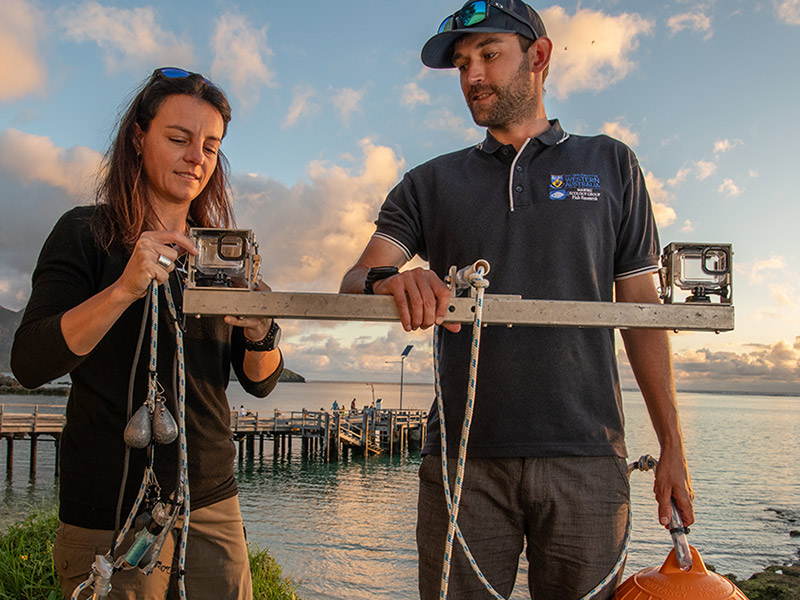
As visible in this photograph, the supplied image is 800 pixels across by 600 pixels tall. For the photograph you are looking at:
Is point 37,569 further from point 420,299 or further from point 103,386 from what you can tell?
point 420,299

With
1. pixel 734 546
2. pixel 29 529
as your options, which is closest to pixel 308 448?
pixel 734 546

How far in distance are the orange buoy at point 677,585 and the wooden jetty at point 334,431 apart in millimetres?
35374

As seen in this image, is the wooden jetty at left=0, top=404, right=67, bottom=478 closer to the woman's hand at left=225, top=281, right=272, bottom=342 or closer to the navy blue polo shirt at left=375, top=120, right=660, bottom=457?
the woman's hand at left=225, top=281, right=272, bottom=342

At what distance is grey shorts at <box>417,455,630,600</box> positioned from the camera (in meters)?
2.28

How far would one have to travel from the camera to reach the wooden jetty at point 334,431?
38125 mm

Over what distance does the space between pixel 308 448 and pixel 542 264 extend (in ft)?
129

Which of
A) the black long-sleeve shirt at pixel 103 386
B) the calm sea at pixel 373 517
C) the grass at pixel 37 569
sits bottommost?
the calm sea at pixel 373 517

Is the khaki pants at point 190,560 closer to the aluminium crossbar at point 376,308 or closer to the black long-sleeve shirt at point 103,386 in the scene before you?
the black long-sleeve shirt at point 103,386

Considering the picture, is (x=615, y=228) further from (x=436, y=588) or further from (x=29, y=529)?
(x=29, y=529)

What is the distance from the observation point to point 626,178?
2.62 m

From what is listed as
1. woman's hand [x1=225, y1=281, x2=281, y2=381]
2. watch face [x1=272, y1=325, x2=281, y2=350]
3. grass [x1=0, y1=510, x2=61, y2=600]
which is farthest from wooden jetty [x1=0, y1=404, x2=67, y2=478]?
watch face [x1=272, y1=325, x2=281, y2=350]

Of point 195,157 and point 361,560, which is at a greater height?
point 195,157

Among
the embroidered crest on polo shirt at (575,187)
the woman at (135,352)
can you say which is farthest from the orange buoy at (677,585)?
the woman at (135,352)

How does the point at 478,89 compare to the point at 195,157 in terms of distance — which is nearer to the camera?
the point at 195,157
